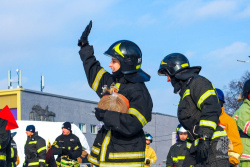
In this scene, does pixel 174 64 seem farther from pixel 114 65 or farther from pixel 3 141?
pixel 3 141

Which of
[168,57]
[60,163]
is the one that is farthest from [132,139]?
[60,163]

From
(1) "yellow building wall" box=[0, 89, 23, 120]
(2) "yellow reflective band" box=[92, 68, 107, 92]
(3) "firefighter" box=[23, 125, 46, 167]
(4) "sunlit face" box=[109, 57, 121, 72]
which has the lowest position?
(3) "firefighter" box=[23, 125, 46, 167]

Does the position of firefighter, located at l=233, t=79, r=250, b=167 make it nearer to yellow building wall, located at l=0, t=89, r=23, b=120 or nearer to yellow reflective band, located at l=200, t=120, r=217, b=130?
yellow reflective band, located at l=200, t=120, r=217, b=130

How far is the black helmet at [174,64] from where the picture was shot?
691 centimetres

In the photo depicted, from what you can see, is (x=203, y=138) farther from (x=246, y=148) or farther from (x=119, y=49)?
(x=246, y=148)

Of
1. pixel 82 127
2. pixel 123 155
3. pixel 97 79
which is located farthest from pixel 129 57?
pixel 82 127

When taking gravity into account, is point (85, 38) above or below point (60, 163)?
above

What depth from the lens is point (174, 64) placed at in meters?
6.93

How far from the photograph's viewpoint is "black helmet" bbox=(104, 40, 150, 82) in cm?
663

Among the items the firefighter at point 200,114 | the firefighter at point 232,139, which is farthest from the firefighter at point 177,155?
the firefighter at point 200,114

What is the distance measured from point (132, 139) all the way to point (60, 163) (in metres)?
9.91

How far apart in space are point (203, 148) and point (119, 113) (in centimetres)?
104

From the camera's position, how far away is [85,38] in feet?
23.1

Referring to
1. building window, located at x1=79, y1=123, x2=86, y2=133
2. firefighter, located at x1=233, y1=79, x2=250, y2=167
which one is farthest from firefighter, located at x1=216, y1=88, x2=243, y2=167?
building window, located at x1=79, y1=123, x2=86, y2=133
